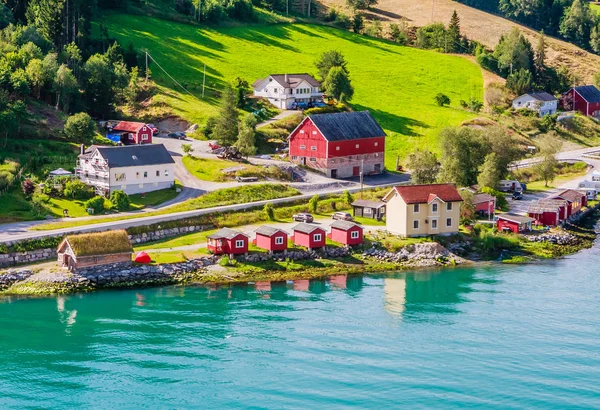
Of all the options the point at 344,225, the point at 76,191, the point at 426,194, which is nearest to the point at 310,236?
the point at 344,225

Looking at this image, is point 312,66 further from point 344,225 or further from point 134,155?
point 344,225

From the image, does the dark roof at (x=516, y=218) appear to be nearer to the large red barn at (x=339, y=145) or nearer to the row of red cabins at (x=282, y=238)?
the row of red cabins at (x=282, y=238)

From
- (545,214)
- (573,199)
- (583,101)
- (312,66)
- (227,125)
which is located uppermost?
(312,66)

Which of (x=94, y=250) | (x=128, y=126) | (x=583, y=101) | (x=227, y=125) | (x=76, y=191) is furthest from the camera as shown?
(x=583, y=101)

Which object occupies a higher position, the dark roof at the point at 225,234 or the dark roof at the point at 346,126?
the dark roof at the point at 346,126

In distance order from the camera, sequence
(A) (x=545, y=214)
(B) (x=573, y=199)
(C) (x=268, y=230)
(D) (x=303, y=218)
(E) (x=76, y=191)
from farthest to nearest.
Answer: (B) (x=573, y=199) < (A) (x=545, y=214) < (D) (x=303, y=218) < (E) (x=76, y=191) < (C) (x=268, y=230)

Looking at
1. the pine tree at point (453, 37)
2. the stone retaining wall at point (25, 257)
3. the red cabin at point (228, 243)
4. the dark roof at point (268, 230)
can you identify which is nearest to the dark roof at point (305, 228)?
the dark roof at point (268, 230)

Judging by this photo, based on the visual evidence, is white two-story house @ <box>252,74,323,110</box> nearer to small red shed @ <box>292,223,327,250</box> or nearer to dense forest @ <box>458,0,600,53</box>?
small red shed @ <box>292,223,327,250</box>
